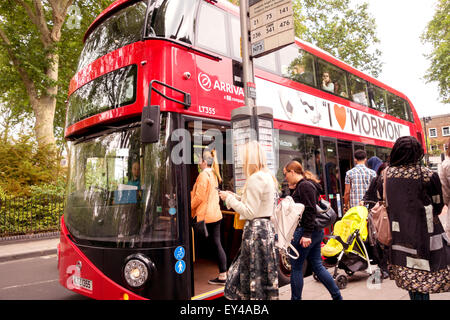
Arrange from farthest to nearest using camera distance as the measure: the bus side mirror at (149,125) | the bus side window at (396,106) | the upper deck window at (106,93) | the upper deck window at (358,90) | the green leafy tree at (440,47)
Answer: the green leafy tree at (440,47) → the bus side window at (396,106) → the upper deck window at (358,90) → the upper deck window at (106,93) → the bus side mirror at (149,125)

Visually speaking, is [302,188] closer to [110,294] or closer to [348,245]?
[348,245]

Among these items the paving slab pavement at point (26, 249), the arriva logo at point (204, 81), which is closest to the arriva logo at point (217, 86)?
the arriva logo at point (204, 81)

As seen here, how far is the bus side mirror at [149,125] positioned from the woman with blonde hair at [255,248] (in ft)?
3.06

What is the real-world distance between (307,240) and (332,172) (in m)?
3.70

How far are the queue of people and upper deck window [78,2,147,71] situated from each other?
7.56 ft

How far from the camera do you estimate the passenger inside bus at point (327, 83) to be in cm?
749

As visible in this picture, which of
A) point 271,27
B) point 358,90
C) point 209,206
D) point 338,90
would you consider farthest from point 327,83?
point 209,206

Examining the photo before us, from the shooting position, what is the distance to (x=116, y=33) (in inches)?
183

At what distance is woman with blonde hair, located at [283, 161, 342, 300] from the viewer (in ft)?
12.4

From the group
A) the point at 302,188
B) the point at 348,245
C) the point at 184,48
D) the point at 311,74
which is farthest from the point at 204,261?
the point at 311,74

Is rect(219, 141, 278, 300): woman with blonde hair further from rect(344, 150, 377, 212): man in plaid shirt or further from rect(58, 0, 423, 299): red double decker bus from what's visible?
rect(344, 150, 377, 212): man in plaid shirt

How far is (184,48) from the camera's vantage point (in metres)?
4.22

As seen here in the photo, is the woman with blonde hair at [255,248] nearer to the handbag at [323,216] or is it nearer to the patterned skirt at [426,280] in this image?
the handbag at [323,216]

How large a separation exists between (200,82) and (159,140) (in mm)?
1029
